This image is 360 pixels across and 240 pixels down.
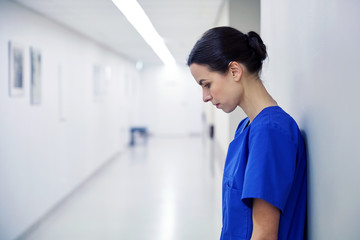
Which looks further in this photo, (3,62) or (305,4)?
(3,62)

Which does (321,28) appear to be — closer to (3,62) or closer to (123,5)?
(123,5)

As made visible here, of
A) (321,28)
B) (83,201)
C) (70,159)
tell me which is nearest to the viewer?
(321,28)

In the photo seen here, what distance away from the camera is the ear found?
110 centimetres

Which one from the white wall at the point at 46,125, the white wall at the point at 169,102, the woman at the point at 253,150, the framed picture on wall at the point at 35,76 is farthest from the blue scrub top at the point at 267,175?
the white wall at the point at 169,102

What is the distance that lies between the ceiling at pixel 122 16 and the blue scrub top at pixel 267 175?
300cm

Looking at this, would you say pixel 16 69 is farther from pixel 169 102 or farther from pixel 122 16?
pixel 169 102

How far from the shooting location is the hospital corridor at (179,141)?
3.12ft

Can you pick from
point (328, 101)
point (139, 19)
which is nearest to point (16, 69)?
point (139, 19)

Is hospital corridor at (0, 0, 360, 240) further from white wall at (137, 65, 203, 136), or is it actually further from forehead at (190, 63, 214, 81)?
white wall at (137, 65, 203, 136)

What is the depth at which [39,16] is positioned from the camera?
425 cm

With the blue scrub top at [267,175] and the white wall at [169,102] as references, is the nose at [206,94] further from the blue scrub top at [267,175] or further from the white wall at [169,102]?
the white wall at [169,102]

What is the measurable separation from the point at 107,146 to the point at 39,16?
4173mm

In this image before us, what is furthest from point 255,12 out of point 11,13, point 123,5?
point 11,13

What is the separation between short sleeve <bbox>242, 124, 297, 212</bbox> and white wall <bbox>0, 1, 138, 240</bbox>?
3.00 meters
